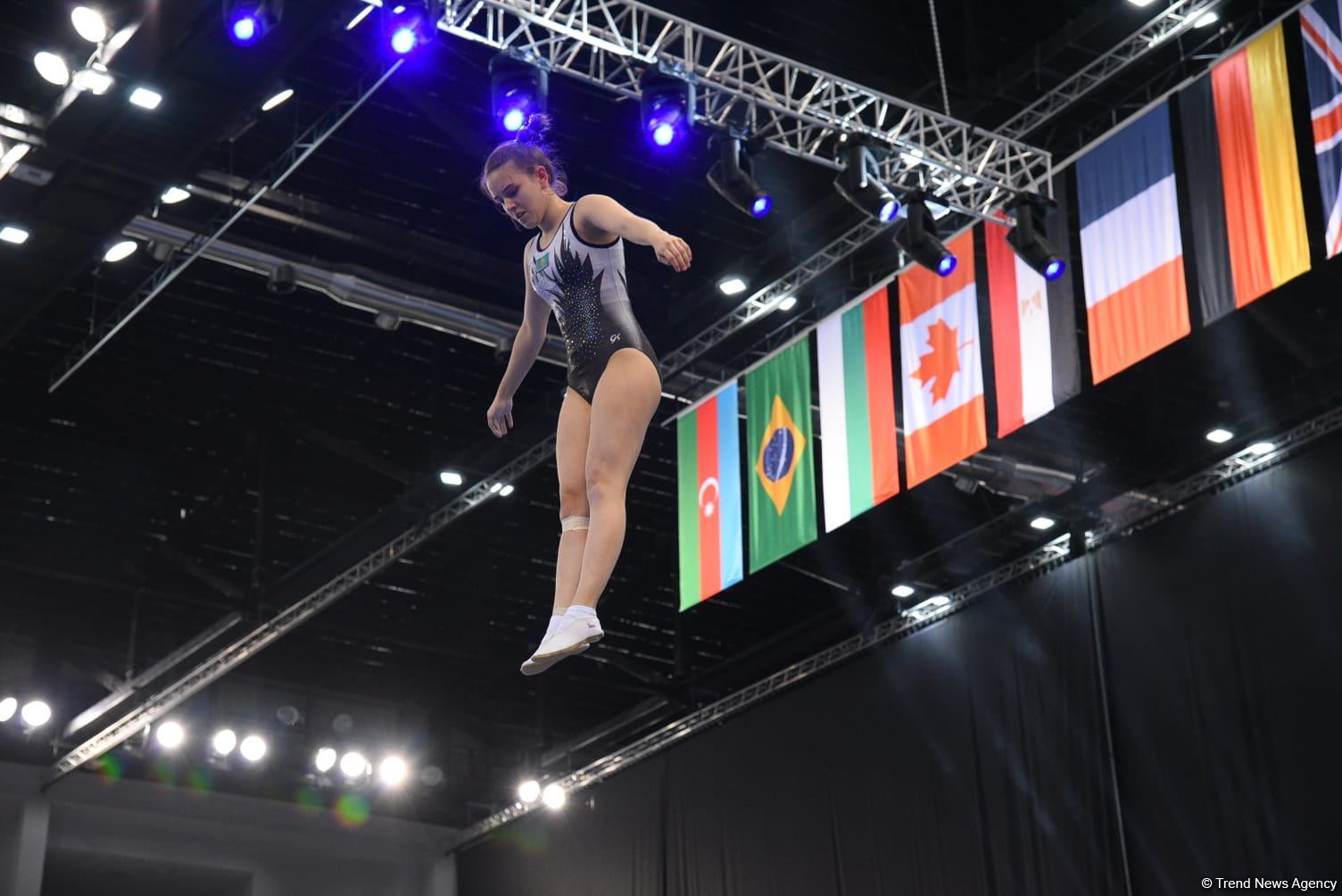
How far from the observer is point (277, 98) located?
8.34 metres

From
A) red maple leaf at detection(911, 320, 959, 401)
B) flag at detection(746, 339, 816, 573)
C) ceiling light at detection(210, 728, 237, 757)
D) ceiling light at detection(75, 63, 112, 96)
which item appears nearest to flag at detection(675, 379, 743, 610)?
flag at detection(746, 339, 816, 573)

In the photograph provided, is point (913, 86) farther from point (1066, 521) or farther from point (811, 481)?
point (1066, 521)

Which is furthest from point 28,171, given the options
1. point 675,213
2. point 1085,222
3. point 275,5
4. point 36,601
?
point 36,601

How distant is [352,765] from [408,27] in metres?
9.07

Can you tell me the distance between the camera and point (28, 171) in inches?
337

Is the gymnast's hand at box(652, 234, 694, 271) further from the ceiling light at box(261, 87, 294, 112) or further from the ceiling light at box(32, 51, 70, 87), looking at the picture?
the ceiling light at box(32, 51, 70, 87)

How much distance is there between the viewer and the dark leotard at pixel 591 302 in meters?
4.38

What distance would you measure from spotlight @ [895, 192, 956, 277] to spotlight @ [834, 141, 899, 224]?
0.21m

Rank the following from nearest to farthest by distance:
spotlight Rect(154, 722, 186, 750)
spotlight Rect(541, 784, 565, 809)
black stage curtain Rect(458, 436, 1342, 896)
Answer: black stage curtain Rect(458, 436, 1342, 896)
spotlight Rect(154, 722, 186, 750)
spotlight Rect(541, 784, 565, 809)

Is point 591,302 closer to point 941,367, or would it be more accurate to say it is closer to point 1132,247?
point 1132,247

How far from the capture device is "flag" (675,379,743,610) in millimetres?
10695

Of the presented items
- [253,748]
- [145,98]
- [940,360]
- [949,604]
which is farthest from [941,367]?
[253,748]

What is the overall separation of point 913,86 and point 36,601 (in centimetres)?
833

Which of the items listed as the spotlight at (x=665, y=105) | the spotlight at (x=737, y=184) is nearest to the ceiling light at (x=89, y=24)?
the spotlight at (x=665, y=105)
